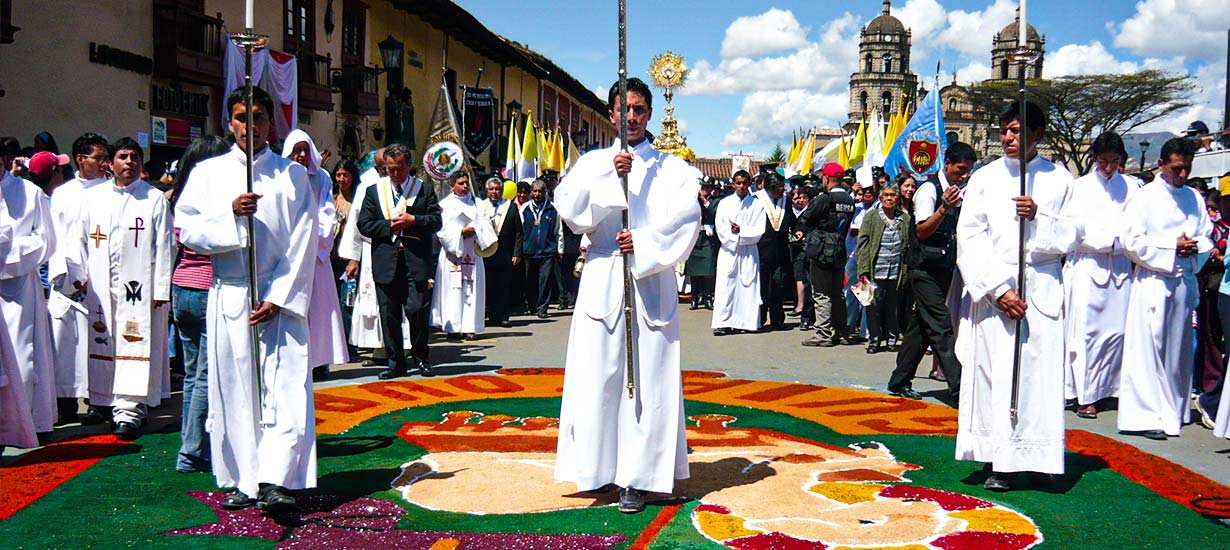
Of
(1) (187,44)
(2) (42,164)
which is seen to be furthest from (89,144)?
(1) (187,44)

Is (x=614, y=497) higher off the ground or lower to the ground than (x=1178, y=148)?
lower

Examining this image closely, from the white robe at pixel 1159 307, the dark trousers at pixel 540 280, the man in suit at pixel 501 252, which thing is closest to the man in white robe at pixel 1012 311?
the white robe at pixel 1159 307

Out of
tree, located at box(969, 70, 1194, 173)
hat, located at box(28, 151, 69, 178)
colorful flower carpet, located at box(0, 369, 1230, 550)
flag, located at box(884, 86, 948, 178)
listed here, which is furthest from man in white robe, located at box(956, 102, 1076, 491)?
tree, located at box(969, 70, 1194, 173)

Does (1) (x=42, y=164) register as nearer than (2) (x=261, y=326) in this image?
No

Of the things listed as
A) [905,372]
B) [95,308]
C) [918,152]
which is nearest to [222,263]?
[95,308]

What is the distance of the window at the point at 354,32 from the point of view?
76.8ft

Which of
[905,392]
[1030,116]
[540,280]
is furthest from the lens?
[540,280]

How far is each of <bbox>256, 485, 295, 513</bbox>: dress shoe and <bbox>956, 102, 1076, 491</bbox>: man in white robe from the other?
11.2ft

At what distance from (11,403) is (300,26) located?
1576 centimetres

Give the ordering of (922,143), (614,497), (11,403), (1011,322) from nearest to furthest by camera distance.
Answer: (614,497)
(1011,322)
(11,403)
(922,143)

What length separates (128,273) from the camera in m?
7.64

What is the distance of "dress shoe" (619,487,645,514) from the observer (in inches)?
219

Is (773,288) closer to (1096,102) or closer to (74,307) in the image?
(74,307)

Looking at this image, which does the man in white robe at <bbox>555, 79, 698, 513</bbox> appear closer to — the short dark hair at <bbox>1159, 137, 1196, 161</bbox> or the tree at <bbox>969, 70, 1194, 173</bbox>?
the short dark hair at <bbox>1159, 137, 1196, 161</bbox>
